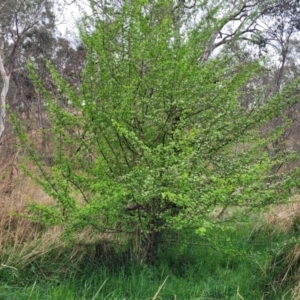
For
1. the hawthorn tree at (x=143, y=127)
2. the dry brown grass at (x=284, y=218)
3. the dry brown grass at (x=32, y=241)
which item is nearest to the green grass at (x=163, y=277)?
the dry brown grass at (x=32, y=241)


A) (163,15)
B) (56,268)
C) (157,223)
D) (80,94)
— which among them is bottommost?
(56,268)

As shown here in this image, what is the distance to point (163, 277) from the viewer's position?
404 cm

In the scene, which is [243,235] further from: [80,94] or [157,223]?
[80,94]

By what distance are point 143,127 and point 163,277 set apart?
1.37m

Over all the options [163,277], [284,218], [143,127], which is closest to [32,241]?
[163,277]

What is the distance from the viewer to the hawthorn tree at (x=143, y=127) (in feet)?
12.3

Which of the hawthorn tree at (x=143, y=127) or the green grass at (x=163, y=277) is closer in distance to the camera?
the green grass at (x=163, y=277)

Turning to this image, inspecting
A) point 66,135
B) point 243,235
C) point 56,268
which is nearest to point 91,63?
point 66,135

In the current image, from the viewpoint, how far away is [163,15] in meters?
4.36

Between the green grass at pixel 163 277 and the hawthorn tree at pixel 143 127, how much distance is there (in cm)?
28

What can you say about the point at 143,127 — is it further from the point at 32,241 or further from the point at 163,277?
the point at 32,241

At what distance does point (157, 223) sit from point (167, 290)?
2.13ft

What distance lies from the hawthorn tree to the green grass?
282mm

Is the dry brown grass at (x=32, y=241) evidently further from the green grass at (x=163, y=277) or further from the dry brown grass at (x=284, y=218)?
the dry brown grass at (x=284, y=218)
